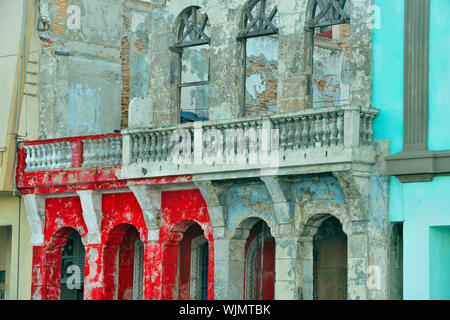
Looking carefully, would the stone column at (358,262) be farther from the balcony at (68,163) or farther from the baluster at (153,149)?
the balcony at (68,163)

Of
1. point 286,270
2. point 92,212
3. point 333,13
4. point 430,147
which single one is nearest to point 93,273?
point 92,212

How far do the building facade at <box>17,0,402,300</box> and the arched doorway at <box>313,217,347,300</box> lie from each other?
0.03 m

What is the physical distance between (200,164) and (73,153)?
3.95 m

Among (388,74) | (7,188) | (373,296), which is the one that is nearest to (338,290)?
(373,296)

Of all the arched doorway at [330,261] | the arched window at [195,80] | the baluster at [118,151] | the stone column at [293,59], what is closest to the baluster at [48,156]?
the baluster at [118,151]

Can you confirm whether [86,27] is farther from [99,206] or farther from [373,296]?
[373,296]

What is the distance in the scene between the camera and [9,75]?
96.8 feet

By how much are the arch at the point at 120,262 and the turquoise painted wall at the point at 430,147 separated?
7138mm

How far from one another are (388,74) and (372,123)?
0.91 metres

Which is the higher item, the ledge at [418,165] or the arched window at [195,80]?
the arched window at [195,80]

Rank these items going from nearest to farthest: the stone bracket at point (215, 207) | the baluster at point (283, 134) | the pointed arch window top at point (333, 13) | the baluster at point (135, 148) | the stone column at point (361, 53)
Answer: the stone column at point (361, 53), the baluster at point (283, 134), the pointed arch window top at point (333, 13), the stone bracket at point (215, 207), the baluster at point (135, 148)

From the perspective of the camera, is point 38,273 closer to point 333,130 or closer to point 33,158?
point 33,158

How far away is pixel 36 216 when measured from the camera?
29375mm

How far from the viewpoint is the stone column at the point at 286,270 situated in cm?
2475
